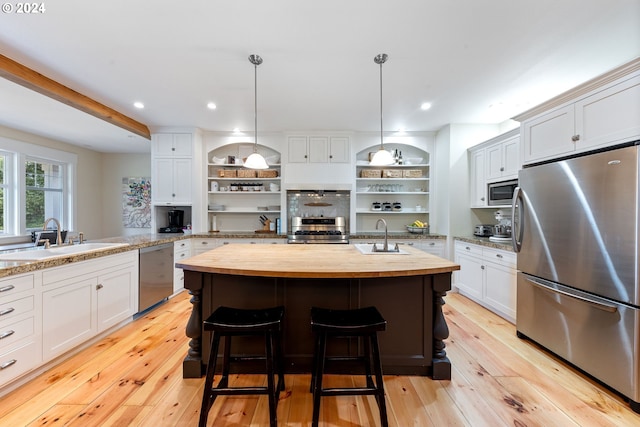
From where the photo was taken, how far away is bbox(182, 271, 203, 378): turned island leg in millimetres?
1899

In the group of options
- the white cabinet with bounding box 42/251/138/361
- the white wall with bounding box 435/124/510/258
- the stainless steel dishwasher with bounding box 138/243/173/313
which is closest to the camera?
the white cabinet with bounding box 42/251/138/361

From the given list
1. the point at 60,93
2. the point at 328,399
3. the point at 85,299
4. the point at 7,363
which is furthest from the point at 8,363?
the point at 60,93

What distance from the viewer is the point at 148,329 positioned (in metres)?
2.79

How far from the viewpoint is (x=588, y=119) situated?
2.00 m

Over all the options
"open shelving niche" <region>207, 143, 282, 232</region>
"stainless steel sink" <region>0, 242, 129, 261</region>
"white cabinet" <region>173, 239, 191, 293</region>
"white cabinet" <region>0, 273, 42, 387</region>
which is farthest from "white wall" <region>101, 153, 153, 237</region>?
"white cabinet" <region>0, 273, 42, 387</region>

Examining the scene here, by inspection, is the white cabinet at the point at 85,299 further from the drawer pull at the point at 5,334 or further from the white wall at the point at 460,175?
the white wall at the point at 460,175

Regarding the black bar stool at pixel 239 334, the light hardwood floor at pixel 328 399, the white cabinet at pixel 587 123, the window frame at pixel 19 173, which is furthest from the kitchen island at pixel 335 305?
the window frame at pixel 19 173

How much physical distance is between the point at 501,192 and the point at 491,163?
1.52ft

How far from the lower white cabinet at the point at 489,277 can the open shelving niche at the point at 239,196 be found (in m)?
3.01

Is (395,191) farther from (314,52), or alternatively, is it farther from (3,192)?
(3,192)

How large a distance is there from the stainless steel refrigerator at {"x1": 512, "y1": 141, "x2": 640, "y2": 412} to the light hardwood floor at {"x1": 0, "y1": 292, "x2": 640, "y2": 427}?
0.76 ft

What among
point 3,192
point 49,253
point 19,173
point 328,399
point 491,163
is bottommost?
point 328,399

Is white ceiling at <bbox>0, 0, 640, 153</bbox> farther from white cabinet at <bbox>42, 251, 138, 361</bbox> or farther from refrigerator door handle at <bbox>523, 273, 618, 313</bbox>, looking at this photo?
refrigerator door handle at <bbox>523, 273, 618, 313</bbox>

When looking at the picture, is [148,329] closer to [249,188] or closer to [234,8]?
[249,188]
